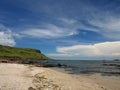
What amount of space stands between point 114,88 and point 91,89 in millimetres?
6719

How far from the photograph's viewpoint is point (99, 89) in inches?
901

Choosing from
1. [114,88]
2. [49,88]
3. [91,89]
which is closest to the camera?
[49,88]

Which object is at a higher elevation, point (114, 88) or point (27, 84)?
point (27, 84)

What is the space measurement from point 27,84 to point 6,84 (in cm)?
202

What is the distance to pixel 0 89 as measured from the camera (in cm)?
1582

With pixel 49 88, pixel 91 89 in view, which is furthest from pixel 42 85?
pixel 91 89

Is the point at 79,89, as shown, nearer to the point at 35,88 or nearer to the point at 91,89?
the point at 91,89

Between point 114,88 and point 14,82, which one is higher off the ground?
point 14,82

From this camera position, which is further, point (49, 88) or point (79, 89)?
point (79, 89)

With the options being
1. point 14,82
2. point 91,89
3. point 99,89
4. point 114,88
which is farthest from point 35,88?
point 114,88

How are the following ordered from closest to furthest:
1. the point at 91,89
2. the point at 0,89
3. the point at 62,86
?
the point at 0,89 → the point at 62,86 → the point at 91,89

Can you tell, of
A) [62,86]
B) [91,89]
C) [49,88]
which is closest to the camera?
[49,88]

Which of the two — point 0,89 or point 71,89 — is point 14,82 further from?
point 71,89

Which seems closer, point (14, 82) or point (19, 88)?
point (19, 88)
